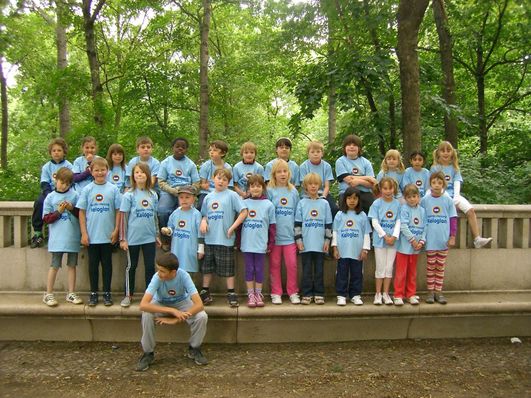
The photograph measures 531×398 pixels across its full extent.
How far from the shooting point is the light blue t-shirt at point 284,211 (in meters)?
5.71

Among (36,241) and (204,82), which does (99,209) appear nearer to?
(36,241)

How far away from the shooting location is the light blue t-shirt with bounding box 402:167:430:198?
6.30 metres

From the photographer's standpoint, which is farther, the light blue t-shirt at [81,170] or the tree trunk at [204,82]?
the tree trunk at [204,82]

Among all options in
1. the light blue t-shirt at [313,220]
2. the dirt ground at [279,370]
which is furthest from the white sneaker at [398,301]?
the light blue t-shirt at [313,220]

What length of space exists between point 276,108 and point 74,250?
22.5 meters

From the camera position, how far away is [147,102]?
1367cm

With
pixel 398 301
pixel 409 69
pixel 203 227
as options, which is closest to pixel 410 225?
pixel 398 301

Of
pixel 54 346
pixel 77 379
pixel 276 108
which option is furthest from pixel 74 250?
pixel 276 108

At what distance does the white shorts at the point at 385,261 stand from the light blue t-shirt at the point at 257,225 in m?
1.28

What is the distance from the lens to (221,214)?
18.1 feet

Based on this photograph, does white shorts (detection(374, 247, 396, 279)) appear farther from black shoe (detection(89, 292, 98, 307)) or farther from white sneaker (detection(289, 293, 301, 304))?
black shoe (detection(89, 292, 98, 307))

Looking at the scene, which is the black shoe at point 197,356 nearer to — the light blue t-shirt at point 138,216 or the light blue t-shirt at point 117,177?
the light blue t-shirt at point 138,216

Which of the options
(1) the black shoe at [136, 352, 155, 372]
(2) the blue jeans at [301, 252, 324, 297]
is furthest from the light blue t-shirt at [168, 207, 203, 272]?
(2) the blue jeans at [301, 252, 324, 297]

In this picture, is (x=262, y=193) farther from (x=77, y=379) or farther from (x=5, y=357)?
(x=5, y=357)
